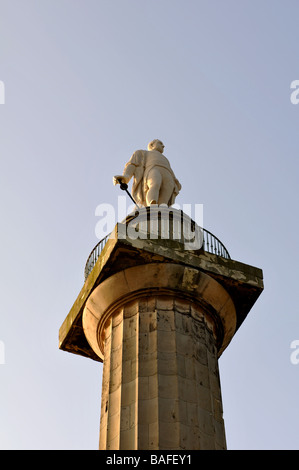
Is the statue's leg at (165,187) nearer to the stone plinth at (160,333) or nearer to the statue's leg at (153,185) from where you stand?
the statue's leg at (153,185)

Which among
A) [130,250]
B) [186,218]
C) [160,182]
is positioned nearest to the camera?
[130,250]

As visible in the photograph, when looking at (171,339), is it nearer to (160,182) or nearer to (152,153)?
(160,182)

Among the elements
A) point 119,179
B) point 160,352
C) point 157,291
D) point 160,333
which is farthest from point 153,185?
point 160,352

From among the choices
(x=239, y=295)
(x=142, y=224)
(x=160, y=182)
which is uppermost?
(x=160, y=182)

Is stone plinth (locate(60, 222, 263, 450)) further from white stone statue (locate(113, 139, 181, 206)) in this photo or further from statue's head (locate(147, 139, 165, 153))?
statue's head (locate(147, 139, 165, 153))

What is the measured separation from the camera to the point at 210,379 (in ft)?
53.2

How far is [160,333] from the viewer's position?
641 inches

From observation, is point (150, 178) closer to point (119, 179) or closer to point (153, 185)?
point (153, 185)

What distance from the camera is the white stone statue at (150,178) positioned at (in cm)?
2070

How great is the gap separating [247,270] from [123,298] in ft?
10.7
